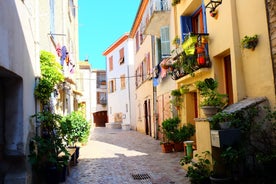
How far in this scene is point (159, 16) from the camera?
12.3 meters

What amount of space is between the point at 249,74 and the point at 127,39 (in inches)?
866

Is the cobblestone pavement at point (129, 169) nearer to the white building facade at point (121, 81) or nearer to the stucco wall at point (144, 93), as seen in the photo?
the stucco wall at point (144, 93)

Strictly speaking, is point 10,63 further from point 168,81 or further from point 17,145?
point 168,81

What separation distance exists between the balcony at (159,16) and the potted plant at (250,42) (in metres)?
6.38

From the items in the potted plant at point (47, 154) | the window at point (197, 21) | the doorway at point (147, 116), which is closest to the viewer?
the potted plant at point (47, 154)

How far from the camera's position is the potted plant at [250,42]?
6027 millimetres

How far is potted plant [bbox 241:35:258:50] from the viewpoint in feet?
19.8

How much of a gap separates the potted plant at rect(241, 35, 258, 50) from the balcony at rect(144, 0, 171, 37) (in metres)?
6.38

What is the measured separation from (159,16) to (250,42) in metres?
6.73

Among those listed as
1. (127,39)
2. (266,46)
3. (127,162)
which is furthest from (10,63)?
(127,39)

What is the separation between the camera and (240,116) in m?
5.81

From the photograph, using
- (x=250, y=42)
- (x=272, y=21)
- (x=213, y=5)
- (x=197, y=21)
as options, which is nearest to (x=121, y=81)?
(x=197, y=21)

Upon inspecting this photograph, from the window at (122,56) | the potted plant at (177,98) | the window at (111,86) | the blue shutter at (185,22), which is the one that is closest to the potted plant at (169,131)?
A: the potted plant at (177,98)

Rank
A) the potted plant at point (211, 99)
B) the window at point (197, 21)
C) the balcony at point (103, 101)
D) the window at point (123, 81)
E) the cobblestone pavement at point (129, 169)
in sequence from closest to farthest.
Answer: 1. the potted plant at point (211, 99)
2. the cobblestone pavement at point (129, 169)
3. the window at point (197, 21)
4. the window at point (123, 81)
5. the balcony at point (103, 101)
